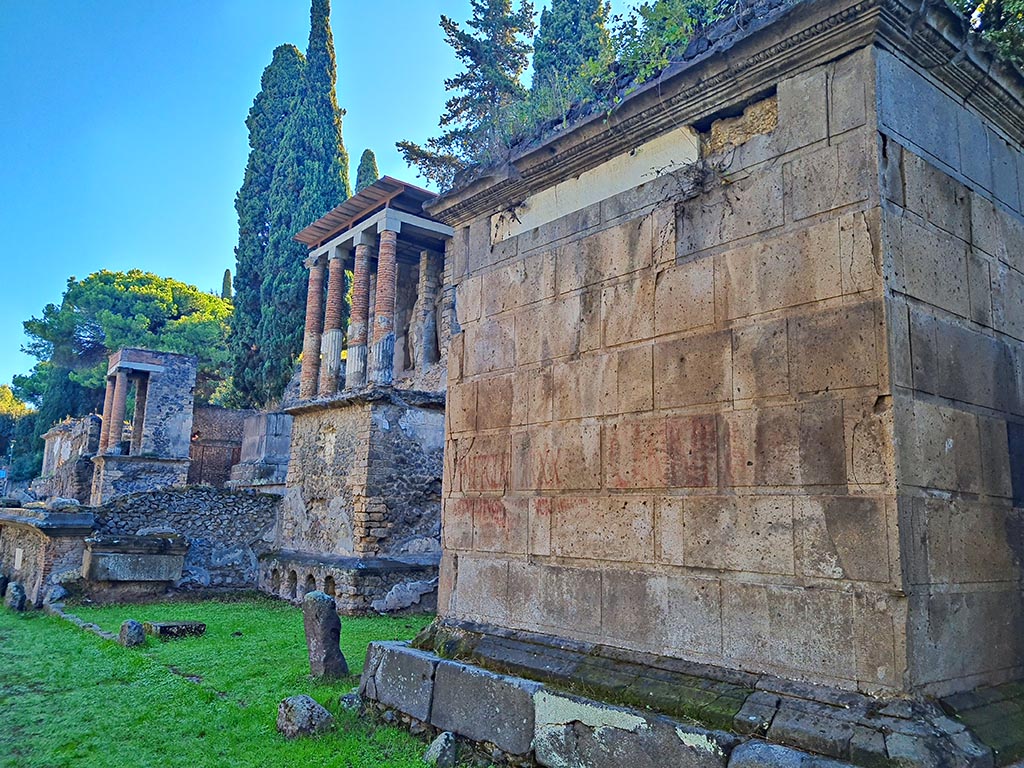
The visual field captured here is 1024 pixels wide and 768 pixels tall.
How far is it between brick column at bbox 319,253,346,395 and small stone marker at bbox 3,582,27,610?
7.55 meters

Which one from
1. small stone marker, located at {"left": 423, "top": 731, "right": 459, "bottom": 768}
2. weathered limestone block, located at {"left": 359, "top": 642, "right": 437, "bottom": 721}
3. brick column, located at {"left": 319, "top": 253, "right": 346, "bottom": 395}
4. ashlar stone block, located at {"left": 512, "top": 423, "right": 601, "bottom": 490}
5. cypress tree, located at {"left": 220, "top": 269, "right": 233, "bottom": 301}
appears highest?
cypress tree, located at {"left": 220, "top": 269, "right": 233, "bottom": 301}

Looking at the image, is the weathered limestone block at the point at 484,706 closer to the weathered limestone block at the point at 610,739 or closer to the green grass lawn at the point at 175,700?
the weathered limestone block at the point at 610,739

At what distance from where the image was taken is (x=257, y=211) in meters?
29.3

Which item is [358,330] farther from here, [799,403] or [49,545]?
[799,403]

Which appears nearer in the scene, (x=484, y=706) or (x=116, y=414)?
(x=484, y=706)

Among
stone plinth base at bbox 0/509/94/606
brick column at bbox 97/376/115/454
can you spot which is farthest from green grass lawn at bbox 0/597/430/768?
brick column at bbox 97/376/115/454

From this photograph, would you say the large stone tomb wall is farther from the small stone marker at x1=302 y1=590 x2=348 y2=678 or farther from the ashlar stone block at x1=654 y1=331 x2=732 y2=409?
the small stone marker at x1=302 y1=590 x2=348 y2=678

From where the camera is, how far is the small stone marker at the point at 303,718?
17.1 ft

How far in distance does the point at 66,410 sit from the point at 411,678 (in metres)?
39.2

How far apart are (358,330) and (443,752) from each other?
15563 mm

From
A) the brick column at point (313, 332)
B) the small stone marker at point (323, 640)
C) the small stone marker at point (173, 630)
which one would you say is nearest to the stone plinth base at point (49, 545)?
the small stone marker at point (173, 630)

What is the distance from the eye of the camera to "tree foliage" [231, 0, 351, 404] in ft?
89.5

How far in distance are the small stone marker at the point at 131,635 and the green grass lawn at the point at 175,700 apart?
112 millimetres

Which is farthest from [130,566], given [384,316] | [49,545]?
[384,316]
